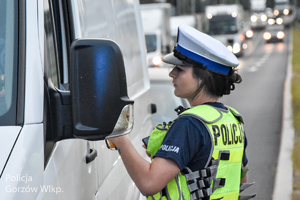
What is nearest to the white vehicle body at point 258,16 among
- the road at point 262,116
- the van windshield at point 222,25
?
the van windshield at point 222,25

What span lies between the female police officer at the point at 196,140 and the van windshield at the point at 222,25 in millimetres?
25376

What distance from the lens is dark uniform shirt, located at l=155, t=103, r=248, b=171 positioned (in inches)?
67.4

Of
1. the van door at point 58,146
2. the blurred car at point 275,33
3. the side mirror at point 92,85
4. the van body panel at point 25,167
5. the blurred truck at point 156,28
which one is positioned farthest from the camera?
the blurred car at point 275,33

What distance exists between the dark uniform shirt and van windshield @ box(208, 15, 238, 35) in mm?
25574

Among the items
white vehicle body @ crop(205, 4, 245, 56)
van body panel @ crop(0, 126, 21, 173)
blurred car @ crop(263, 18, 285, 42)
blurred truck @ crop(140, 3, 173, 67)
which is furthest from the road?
blurred car @ crop(263, 18, 285, 42)

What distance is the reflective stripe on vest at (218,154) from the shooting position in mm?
1790

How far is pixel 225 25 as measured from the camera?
87.9ft

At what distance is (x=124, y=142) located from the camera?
1.66 m

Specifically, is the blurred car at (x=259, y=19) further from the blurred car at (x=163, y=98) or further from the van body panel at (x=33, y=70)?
the van body panel at (x=33, y=70)

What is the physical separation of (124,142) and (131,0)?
1.94m

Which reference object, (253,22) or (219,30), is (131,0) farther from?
(253,22)

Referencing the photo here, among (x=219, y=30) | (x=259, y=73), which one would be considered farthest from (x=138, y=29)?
(x=219, y=30)

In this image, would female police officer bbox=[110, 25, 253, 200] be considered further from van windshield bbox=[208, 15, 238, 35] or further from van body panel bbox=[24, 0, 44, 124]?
van windshield bbox=[208, 15, 238, 35]

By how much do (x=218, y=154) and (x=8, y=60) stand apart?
2.86 feet
